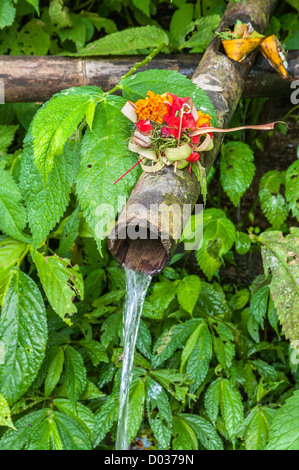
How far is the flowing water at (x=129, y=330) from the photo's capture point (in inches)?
44.3

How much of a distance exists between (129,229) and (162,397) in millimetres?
864

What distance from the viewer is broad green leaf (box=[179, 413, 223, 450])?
1.54 metres

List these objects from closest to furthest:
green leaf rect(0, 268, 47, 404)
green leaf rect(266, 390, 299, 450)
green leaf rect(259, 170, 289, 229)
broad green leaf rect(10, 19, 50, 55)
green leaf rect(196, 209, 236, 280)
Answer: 1. green leaf rect(266, 390, 299, 450)
2. green leaf rect(0, 268, 47, 404)
3. green leaf rect(196, 209, 236, 280)
4. green leaf rect(259, 170, 289, 229)
5. broad green leaf rect(10, 19, 50, 55)

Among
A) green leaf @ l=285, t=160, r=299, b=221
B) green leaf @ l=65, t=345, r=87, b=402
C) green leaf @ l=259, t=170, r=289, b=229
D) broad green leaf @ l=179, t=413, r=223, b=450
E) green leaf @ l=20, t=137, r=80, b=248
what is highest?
green leaf @ l=20, t=137, r=80, b=248

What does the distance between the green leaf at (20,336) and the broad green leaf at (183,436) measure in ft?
1.75

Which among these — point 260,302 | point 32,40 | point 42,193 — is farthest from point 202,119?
point 32,40

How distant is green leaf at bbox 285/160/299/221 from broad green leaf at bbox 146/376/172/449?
76 centimetres

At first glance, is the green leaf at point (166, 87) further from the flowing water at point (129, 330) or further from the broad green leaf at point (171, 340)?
the broad green leaf at point (171, 340)

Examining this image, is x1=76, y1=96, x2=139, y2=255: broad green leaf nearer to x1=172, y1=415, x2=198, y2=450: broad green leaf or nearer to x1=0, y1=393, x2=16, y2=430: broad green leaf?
x1=0, y1=393, x2=16, y2=430: broad green leaf

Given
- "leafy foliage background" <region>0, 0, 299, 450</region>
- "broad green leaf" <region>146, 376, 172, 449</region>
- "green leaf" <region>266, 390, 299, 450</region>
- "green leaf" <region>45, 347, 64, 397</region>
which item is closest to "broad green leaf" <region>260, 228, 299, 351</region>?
"leafy foliage background" <region>0, 0, 299, 450</region>

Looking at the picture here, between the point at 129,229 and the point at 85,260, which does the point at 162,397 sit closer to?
the point at 85,260

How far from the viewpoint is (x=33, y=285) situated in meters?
1.37

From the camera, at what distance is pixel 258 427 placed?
1.46 meters

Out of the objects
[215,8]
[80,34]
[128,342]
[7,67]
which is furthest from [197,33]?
[128,342]
